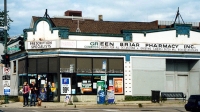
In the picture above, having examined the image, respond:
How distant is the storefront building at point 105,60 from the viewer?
35594 millimetres

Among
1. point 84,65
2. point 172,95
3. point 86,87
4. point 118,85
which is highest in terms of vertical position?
point 84,65

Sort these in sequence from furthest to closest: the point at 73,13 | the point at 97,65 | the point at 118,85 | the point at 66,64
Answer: the point at 73,13 < the point at 118,85 < the point at 97,65 < the point at 66,64

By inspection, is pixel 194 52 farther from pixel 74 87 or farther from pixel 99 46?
pixel 74 87

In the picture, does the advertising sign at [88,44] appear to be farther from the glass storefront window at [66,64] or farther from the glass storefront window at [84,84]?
the glass storefront window at [84,84]

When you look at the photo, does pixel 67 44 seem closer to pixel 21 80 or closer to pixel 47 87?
Result: pixel 47 87

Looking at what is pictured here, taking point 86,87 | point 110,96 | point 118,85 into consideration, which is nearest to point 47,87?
point 86,87

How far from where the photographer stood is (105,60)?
36.7m

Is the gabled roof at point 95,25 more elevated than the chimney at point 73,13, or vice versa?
the chimney at point 73,13

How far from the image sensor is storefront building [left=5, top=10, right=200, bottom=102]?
117ft

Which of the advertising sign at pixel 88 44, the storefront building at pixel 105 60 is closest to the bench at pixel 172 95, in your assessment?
the storefront building at pixel 105 60

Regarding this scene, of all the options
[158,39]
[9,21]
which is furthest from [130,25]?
[9,21]

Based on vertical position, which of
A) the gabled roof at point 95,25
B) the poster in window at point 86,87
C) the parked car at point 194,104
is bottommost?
the parked car at point 194,104

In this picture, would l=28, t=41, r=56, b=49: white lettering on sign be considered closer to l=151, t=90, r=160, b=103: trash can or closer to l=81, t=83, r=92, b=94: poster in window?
l=81, t=83, r=92, b=94: poster in window

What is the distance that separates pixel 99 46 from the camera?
36500mm
